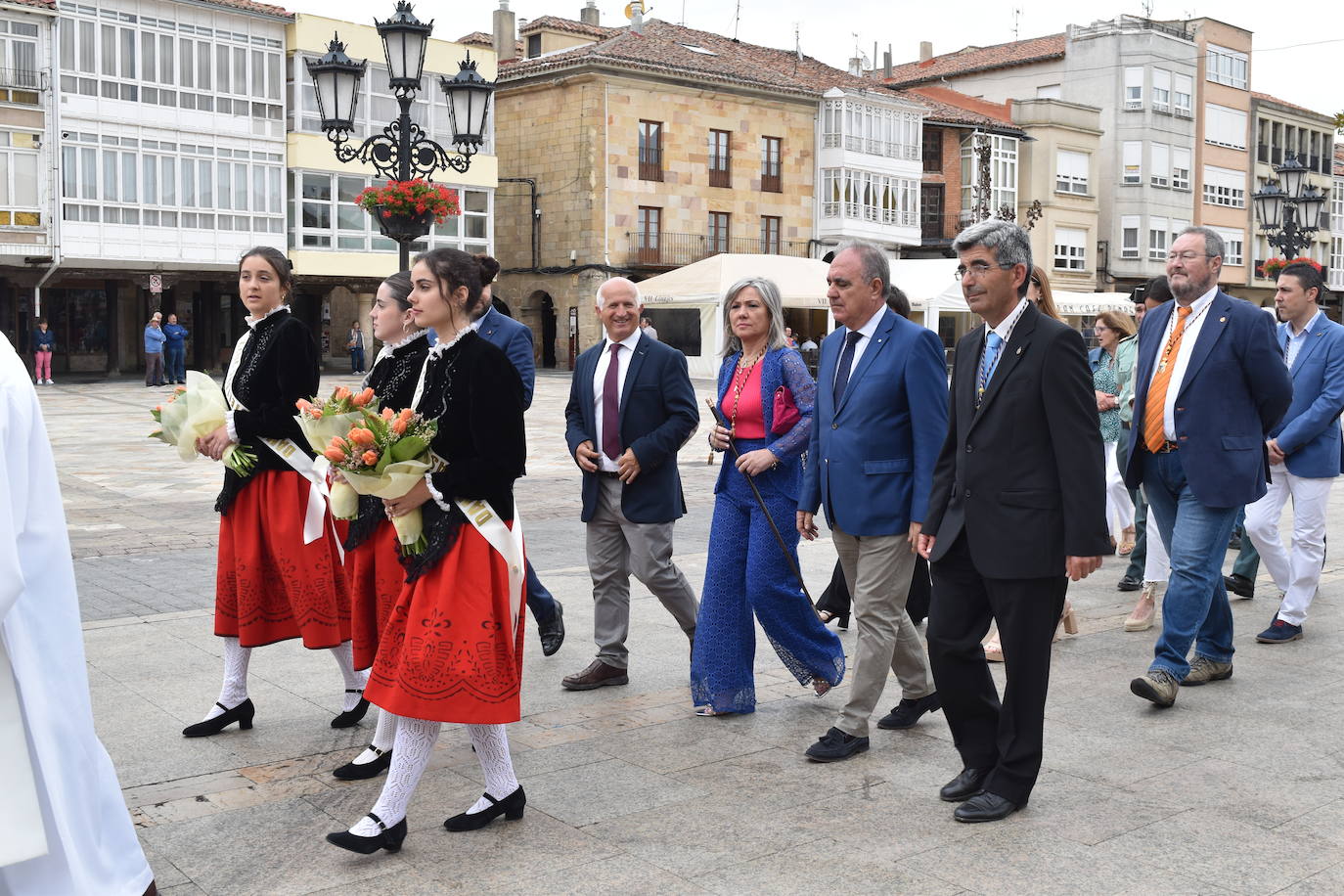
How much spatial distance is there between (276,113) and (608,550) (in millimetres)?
35457

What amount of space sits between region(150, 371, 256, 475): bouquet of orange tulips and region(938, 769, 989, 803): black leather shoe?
285cm

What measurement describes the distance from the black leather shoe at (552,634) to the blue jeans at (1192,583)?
2778mm

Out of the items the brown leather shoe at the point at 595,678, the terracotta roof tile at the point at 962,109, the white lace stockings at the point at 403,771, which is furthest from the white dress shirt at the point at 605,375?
the terracotta roof tile at the point at 962,109

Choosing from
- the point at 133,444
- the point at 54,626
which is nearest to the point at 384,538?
the point at 54,626

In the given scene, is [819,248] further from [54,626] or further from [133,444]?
[54,626]

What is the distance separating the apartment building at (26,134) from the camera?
33875mm

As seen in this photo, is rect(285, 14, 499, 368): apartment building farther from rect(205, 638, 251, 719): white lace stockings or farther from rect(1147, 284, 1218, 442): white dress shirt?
rect(205, 638, 251, 719): white lace stockings

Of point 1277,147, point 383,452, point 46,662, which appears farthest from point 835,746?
point 1277,147

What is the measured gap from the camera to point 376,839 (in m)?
4.05

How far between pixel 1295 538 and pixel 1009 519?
3743mm

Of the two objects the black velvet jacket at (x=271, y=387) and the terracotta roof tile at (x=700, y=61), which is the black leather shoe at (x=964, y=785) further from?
the terracotta roof tile at (x=700, y=61)

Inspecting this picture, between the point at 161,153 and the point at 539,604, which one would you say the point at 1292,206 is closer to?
the point at 539,604

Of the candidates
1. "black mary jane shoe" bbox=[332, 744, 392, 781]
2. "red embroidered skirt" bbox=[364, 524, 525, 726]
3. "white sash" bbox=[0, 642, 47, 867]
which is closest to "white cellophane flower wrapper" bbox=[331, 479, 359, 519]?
"red embroidered skirt" bbox=[364, 524, 525, 726]

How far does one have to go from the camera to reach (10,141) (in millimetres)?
33844
